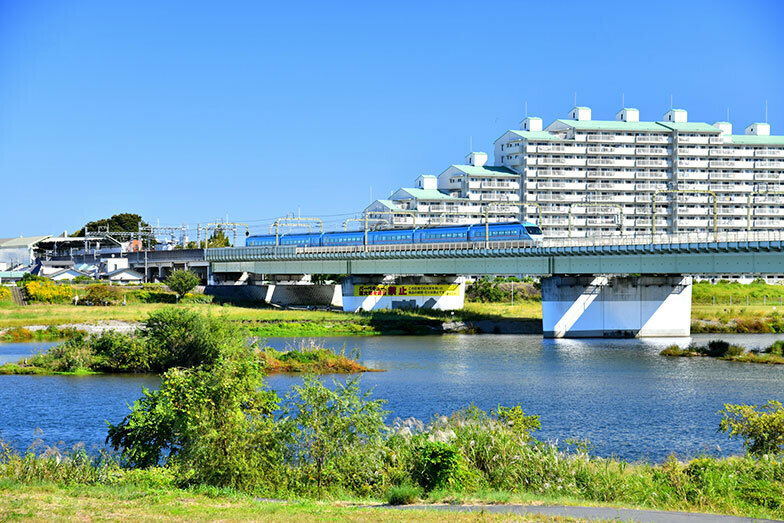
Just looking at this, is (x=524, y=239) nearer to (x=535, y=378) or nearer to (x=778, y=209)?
(x=535, y=378)

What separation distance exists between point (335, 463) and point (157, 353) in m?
29.9

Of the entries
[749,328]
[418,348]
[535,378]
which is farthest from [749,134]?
[535,378]

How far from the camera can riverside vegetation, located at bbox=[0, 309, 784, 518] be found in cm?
1995

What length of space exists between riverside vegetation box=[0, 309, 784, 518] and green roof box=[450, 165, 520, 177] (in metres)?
137

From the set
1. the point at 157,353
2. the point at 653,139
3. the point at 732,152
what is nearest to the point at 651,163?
the point at 653,139

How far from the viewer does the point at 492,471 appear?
22172mm

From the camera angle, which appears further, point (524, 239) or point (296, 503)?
point (524, 239)

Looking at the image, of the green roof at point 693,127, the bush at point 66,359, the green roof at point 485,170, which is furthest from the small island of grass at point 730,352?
the green roof at point 693,127

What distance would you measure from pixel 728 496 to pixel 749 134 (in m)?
164

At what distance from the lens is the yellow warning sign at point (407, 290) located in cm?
9431

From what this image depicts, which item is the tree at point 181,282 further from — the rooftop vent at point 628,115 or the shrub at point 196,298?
the rooftop vent at point 628,115

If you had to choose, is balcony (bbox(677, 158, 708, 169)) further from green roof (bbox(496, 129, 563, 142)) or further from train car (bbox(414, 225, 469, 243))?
train car (bbox(414, 225, 469, 243))

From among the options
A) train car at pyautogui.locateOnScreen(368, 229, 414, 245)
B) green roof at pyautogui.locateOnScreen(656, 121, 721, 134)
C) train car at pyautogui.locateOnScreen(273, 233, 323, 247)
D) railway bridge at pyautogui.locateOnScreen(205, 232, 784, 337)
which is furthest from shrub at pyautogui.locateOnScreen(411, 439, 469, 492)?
green roof at pyautogui.locateOnScreen(656, 121, 721, 134)

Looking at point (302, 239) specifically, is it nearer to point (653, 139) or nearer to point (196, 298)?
point (196, 298)
